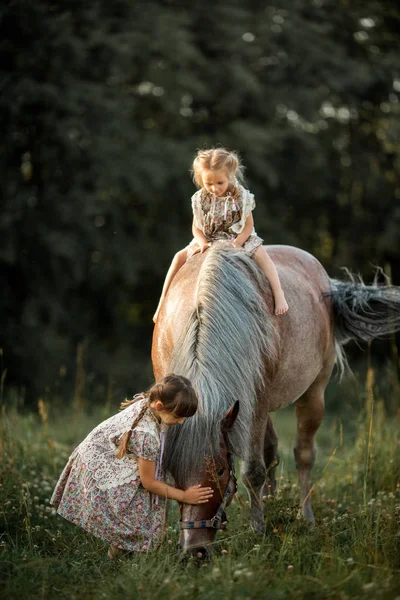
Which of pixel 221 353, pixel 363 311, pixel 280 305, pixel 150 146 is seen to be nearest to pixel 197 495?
pixel 221 353

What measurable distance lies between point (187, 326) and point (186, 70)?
1070 cm

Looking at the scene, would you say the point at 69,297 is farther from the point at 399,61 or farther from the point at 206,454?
the point at 206,454

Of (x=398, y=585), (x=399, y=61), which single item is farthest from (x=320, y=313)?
(x=399, y=61)

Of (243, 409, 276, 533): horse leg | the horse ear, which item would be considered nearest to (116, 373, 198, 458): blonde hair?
the horse ear

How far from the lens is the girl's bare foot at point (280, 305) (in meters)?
4.14

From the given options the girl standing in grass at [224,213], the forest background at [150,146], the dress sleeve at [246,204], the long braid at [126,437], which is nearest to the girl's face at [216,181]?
the girl standing in grass at [224,213]

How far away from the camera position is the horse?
3.27 m

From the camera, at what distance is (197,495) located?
3.19 m

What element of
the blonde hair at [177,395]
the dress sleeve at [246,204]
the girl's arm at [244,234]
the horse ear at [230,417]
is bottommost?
the horse ear at [230,417]

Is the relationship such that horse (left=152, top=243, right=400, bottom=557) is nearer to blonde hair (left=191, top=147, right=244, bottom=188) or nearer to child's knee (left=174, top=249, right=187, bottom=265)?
child's knee (left=174, top=249, right=187, bottom=265)

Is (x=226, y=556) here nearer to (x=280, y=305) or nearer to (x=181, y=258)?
(x=280, y=305)

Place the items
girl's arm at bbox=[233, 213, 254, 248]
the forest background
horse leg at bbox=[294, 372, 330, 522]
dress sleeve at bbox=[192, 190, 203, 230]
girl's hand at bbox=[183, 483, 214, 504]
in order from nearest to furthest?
1. girl's hand at bbox=[183, 483, 214, 504]
2. girl's arm at bbox=[233, 213, 254, 248]
3. dress sleeve at bbox=[192, 190, 203, 230]
4. horse leg at bbox=[294, 372, 330, 522]
5. the forest background

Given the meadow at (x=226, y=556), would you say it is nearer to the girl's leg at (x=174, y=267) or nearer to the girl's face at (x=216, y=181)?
the girl's leg at (x=174, y=267)

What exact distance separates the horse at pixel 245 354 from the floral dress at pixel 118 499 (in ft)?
1.07
